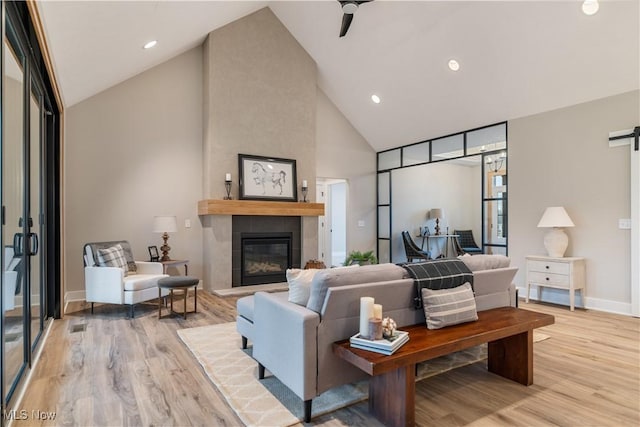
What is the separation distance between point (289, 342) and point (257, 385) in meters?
0.60

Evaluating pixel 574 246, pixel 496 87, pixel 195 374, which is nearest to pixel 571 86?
pixel 496 87

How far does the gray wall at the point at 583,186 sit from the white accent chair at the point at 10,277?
5.85 meters

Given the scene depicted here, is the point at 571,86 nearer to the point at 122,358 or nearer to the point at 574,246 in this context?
the point at 574,246

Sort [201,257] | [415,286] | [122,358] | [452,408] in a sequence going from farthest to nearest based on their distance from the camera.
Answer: [201,257], [122,358], [415,286], [452,408]

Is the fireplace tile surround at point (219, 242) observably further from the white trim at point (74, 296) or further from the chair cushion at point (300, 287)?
the chair cushion at point (300, 287)

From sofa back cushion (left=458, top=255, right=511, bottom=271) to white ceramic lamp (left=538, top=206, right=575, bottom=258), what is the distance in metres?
2.21

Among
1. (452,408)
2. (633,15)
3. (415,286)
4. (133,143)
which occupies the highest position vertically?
Answer: (633,15)

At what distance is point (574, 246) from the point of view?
4805 mm

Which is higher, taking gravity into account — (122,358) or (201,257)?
(201,257)

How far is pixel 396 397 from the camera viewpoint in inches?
77.9

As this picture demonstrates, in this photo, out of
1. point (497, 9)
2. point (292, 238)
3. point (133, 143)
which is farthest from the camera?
point (292, 238)

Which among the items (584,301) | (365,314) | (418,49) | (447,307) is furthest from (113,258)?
(584,301)

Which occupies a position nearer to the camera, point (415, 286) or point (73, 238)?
→ point (415, 286)

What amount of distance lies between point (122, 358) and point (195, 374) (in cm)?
76
